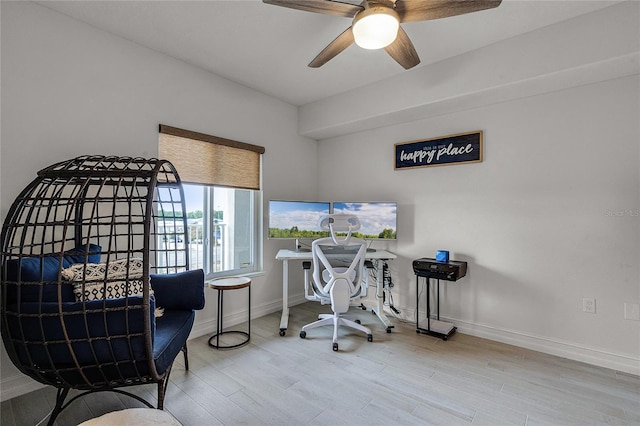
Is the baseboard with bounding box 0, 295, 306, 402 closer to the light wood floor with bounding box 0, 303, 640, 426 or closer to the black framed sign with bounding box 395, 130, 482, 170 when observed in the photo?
the light wood floor with bounding box 0, 303, 640, 426

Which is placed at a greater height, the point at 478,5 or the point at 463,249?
the point at 478,5

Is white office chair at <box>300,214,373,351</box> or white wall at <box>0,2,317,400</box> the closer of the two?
white wall at <box>0,2,317,400</box>

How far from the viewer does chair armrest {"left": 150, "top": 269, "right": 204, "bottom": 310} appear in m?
2.18

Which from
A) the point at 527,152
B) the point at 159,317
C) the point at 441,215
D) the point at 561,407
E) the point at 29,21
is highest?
the point at 29,21

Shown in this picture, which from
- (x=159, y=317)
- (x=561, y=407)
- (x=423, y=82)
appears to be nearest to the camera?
(x=561, y=407)

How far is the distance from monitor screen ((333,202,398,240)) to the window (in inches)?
47.7

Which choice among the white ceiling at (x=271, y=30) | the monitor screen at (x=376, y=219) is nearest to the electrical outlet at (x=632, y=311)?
the monitor screen at (x=376, y=219)

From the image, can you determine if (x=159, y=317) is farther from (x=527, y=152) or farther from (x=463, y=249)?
(x=527, y=152)

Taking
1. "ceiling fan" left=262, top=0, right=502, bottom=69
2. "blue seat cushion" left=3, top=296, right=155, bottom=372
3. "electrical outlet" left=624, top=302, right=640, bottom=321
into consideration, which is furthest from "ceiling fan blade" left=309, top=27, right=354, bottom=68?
"electrical outlet" left=624, top=302, right=640, bottom=321

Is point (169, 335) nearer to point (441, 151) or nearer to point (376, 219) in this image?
point (376, 219)

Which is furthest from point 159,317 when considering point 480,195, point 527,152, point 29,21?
point 527,152

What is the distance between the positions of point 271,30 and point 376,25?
1.08 m

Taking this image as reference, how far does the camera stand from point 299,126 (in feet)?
13.5

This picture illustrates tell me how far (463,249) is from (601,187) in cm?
121
